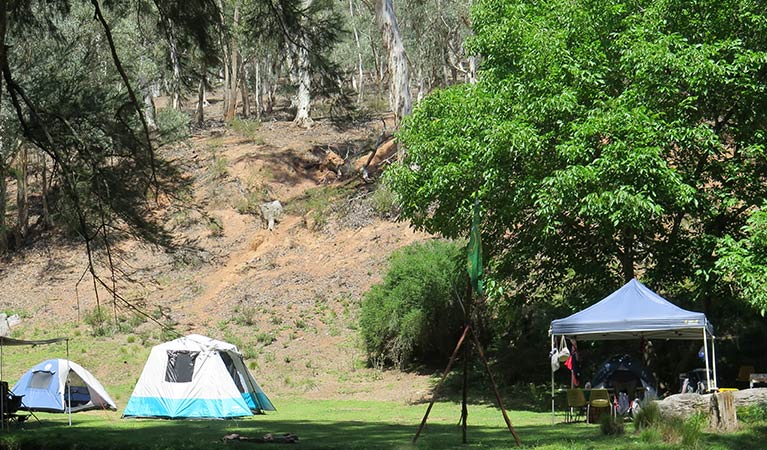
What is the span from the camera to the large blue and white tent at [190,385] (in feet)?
72.5

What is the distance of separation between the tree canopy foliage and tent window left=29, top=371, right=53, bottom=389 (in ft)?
32.4

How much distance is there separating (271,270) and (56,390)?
16.1 meters

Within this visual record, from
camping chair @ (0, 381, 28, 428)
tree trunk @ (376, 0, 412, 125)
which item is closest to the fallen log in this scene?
camping chair @ (0, 381, 28, 428)

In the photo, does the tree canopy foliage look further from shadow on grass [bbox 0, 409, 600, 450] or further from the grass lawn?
shadow on grass [bbox 0, 409, 600, 450]

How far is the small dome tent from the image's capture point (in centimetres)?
2322

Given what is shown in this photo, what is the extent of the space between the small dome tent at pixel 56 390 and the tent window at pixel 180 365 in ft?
8.13

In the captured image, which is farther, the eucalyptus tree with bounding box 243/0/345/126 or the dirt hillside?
the dirt hillside

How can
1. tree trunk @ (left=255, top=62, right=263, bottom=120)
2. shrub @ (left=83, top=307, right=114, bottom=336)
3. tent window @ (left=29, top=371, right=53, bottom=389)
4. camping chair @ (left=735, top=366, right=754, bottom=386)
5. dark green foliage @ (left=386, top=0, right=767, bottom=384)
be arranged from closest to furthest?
dark green foliage @ (left=386, top=0, right=767, bottom=384)
camping chair @ (left=735, top=366, right=754, bottom=386)
tent window @ (left=29, top=371, right=53, bottom=389)
shrub @ (left=83, top=307, right=114, bottom=336)
tree trunk @ (left=255, top=62, right=263, bottom=120)

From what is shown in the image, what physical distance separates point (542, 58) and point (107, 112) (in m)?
10.6

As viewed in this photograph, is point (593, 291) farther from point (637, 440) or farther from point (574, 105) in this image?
point (637, 440)

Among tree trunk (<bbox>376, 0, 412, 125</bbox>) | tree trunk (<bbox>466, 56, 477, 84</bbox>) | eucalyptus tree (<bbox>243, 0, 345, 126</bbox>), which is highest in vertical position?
tree trunk (<bbox>466, 56, 477, 84</bbox>)

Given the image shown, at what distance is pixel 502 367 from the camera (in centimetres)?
2706

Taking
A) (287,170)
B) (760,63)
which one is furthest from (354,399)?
(287,170)

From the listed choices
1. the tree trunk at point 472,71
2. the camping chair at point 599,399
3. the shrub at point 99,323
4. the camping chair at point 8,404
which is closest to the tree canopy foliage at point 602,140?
the camping chair at point 599,399
